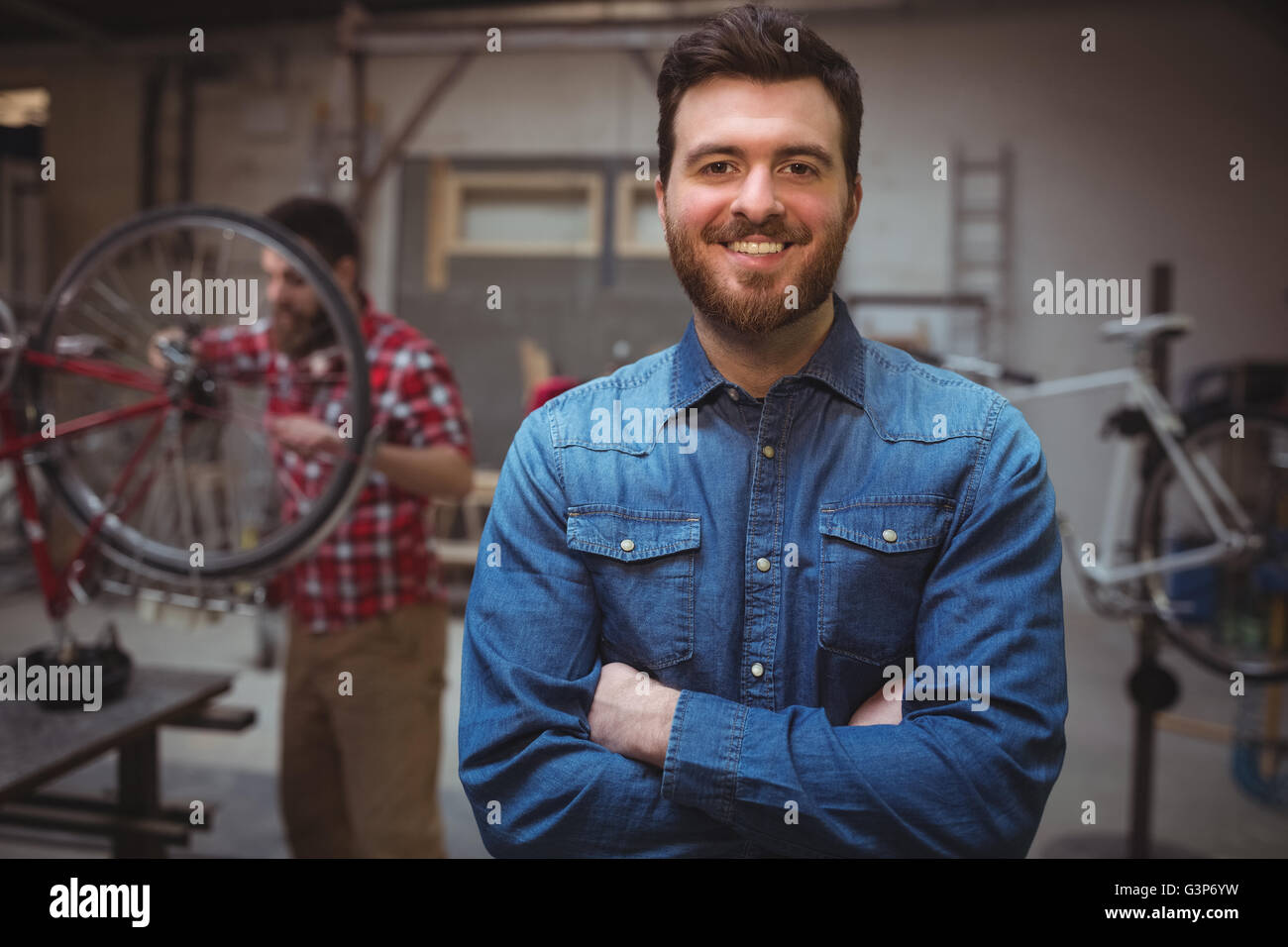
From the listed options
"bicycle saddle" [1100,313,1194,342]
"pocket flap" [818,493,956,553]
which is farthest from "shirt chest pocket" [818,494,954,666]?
"bicycle saddle" [1100,313,1194,342]

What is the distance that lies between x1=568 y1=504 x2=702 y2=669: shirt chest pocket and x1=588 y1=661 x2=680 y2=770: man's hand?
1.7 inches

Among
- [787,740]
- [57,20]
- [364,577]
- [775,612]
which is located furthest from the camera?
[57,20]

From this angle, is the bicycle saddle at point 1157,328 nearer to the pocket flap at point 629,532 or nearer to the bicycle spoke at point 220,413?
the pocket flap at point 629,532

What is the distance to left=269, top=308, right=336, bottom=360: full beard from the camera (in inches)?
68.6

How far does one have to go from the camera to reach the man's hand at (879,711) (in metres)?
0.97

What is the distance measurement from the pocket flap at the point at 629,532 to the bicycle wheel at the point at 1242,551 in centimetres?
195

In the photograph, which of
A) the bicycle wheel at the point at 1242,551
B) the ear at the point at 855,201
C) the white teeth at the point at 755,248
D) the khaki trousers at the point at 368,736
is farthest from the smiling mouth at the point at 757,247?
the bicycle wheel at the point at 1242,551

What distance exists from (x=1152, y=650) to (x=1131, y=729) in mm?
1385

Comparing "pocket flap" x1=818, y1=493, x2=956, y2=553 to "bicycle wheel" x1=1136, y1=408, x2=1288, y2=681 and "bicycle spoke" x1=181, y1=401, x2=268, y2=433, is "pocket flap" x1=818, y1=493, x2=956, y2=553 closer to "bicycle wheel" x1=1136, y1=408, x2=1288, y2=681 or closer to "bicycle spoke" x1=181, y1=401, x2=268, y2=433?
"bicycle spoke" x1=181, y1=401, x2=268, y2=433

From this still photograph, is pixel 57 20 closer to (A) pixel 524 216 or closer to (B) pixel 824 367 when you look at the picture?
(A) pixel 524 216

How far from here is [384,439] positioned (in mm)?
1830

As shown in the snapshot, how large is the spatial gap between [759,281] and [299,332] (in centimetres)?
112

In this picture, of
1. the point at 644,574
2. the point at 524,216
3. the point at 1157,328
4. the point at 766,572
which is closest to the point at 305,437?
the point at 644,574

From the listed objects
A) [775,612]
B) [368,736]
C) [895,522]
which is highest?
[895,522]
